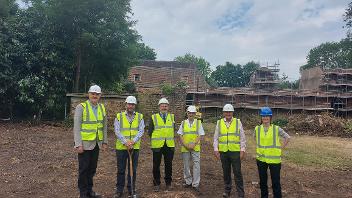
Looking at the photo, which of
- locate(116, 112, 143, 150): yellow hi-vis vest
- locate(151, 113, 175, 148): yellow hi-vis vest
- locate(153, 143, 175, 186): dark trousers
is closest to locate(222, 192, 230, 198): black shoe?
locate(153, 143, 175, 186): dark trousers

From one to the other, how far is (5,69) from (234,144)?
14385 mm

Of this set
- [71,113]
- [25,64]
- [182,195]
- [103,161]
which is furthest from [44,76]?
[182,195]

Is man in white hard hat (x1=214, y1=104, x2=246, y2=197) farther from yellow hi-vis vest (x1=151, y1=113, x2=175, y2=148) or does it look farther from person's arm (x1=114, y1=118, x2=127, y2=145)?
person's arm (x1=114, y1=118, x2=127, y2=145)

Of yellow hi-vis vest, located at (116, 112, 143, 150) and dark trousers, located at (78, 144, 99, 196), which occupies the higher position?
yellow hi-vis vest, located at (116, 112, 143, 150)

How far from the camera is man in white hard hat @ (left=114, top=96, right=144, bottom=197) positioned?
670cm

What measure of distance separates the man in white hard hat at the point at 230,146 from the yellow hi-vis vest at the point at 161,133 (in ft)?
3.20

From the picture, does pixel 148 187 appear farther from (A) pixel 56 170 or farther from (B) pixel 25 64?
(B) pixel 25 64

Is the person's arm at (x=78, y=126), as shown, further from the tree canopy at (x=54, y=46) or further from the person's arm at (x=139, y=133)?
the tree canopy at (x=54, y=46)

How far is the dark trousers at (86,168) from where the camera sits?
6.39 metres

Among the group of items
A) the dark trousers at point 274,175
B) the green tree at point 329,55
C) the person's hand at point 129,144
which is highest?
the green tree at point 329,55

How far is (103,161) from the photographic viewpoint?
10289mm

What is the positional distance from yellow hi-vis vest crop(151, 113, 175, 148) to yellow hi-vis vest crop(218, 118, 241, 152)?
1.06m

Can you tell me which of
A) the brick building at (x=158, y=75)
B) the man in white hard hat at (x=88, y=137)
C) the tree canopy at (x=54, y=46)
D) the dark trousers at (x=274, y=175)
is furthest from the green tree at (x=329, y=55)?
the man in white hard hat at (x=88, y=137)

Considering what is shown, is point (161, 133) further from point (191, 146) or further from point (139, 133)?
point (191, 146)
